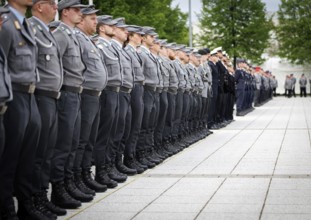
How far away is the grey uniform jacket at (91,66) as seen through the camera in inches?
389

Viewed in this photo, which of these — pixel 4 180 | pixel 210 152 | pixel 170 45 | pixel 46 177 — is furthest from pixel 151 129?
pixel 4 180

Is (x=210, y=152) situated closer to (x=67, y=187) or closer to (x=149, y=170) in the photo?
(x=149, y=170)

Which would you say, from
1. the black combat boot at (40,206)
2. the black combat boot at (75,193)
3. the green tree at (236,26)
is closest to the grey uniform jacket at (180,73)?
the black combat boot at (75,193)

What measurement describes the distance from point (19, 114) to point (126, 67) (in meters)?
4.40

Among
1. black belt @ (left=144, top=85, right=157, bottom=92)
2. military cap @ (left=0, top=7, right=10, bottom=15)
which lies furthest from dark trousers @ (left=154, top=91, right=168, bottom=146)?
military cap @ (left=0, top=7, right=10, bottom=15)

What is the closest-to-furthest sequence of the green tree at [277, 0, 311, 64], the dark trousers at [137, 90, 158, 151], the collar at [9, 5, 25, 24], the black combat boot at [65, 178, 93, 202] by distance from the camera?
the collar at [9, 5, 25, 24] < the black combat boot at [65, 178, 93, 202] < the dark trousers at [137, 90, 158, 151] < the green tree at [277, 0, 311, 64]

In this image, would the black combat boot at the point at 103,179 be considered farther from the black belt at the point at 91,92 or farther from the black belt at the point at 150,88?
the black belt at the point at 150,88

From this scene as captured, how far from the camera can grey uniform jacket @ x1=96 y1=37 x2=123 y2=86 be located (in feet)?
35.6

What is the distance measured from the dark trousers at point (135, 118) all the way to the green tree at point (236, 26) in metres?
51.0

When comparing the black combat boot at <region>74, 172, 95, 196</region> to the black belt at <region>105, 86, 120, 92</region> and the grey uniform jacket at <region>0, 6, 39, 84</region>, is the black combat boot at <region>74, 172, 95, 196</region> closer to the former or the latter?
the black belt at <region>105, 86, 120, 92</region>

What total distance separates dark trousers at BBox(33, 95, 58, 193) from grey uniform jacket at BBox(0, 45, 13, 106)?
Answer: 1.20m

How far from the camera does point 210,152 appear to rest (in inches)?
634

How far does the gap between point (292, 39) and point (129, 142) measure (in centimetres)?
6879

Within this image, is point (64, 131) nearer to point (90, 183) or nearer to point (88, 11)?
point (90, 183)
